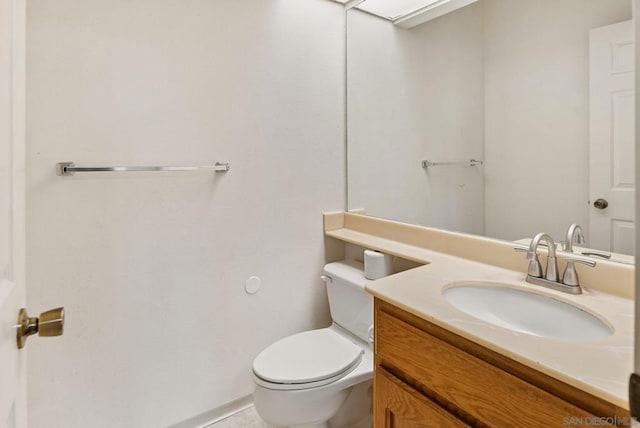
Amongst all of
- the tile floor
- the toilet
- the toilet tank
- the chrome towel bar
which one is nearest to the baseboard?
the tile floor

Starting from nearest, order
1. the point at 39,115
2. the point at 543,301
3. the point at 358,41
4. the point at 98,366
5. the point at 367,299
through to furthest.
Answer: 1. the point at 543,301
2. the point at 39,115
3. the point at 98,366
4. the point at 367,299
5. the point at 358,41

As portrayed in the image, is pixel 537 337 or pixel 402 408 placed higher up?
pixel 537 337

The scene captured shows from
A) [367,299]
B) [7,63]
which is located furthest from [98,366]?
[7,63]

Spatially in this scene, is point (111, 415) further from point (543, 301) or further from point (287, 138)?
point (543, 301)

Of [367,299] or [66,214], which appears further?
[367,299]

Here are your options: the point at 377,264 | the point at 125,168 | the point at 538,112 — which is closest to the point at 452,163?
the point at 538,112

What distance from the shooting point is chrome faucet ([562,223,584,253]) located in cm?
111

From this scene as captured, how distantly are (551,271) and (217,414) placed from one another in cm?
157

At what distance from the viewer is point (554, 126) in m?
1.24

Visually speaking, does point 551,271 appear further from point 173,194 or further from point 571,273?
point 173,194

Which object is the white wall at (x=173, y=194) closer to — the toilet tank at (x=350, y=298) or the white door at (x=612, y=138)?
the toilet tank at (x=350, y=298)

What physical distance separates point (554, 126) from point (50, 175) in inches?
72.5

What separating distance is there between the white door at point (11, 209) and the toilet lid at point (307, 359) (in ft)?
2.67

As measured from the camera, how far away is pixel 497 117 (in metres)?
1.41
